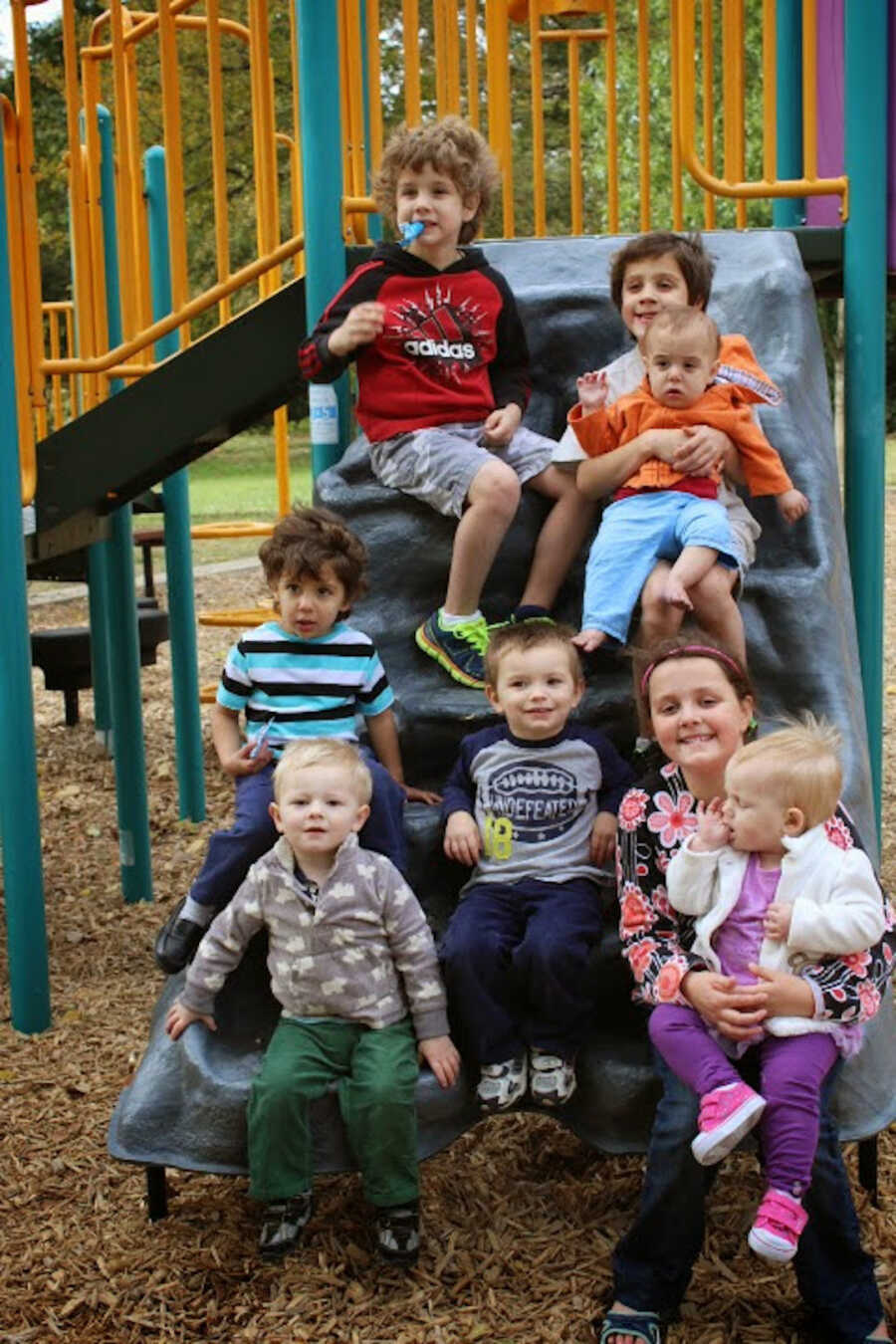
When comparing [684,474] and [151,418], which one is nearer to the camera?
[684,474]

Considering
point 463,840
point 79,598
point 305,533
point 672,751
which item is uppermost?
point 305,533

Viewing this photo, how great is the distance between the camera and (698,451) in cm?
376

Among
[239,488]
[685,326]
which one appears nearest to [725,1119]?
[685,326]

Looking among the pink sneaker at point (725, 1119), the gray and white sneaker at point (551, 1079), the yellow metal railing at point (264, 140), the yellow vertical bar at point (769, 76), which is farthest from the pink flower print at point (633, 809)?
the yellow vertical bar at point (769, 76)

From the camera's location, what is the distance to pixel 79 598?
14.5 m

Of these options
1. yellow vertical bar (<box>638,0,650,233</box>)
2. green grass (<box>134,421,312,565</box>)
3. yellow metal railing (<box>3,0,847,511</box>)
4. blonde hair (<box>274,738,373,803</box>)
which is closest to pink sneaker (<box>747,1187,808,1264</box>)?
blonde hair (<box>274,738,373,803</box>)

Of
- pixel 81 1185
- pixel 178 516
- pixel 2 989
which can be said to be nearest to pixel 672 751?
pixel 81 1185

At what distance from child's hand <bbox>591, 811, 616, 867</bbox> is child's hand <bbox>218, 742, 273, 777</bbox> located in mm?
758

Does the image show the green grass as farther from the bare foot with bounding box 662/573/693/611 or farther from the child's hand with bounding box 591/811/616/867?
the child's hand with bounding box 591/811/616/867

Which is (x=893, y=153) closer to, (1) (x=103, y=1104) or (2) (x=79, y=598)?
(1) (x=103, y=1104)

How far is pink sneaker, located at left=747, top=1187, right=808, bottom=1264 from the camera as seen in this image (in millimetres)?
2611

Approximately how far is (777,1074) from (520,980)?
586 millimetres

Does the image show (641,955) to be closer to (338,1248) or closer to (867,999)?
(867,999)

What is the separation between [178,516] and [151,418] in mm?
1806
